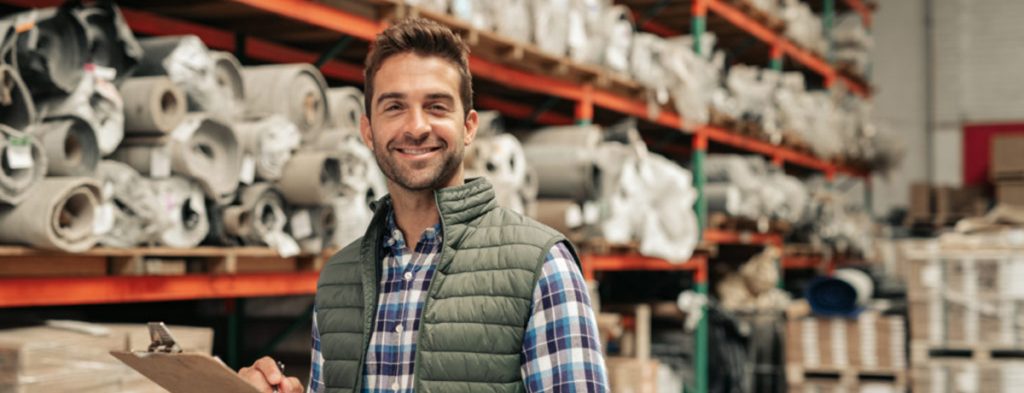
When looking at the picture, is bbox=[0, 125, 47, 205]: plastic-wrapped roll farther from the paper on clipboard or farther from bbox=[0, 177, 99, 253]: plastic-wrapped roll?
the paper on clipboard

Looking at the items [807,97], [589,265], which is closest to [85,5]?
[589,265]

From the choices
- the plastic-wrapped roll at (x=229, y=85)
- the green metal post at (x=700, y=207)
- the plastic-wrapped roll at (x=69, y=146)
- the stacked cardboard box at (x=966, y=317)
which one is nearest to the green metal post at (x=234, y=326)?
the plastic-wrapped roll at (x=229, y=85)

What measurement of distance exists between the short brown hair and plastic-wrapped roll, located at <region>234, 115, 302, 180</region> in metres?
1.98

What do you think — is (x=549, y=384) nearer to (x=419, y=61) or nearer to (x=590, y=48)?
(x=419, y=61)

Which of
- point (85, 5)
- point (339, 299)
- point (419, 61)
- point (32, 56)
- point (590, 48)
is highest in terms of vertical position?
point (590, 48)

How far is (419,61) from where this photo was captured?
6.74ft

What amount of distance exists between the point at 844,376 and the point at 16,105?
6817 millimetres

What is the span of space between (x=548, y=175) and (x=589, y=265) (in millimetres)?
698

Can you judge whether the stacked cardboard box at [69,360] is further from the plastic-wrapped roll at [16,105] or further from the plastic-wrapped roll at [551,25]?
the plastic-wrapped roll at [551,25]

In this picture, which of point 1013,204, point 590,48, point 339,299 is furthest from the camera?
point 1013,204

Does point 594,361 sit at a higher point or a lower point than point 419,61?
lower

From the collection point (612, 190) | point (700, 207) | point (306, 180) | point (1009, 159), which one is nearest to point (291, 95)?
point (306, 180)

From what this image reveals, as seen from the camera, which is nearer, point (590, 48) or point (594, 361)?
point (594, 361)

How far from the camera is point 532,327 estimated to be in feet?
6.55
